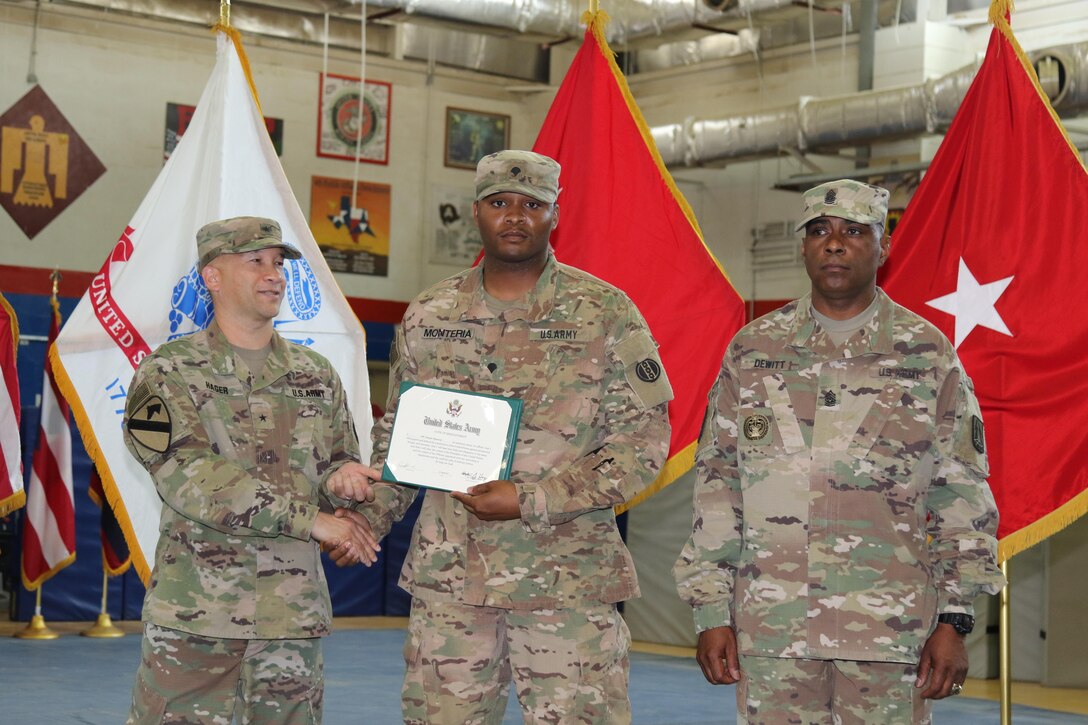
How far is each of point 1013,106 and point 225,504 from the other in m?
2.93

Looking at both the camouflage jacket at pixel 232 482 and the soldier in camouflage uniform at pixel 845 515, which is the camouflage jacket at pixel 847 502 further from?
the camouflage jacket at pixel 232 482

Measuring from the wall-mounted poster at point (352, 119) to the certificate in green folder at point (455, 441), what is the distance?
33.4ft

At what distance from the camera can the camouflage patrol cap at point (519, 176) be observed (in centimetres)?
291

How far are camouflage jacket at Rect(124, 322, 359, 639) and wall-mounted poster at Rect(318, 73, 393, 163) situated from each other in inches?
386

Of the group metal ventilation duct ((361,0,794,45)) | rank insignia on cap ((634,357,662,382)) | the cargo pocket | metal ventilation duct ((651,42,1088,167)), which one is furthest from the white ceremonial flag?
metal ventilation duct ((361,0,794,45))

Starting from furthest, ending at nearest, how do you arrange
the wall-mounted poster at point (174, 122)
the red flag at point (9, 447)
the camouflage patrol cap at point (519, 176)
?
the wall-mounted poster at point (174, 122) → the red flag at point (9, 447) → the camouflage patrol cap at point (519, 176)

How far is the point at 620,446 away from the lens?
291 centimetres

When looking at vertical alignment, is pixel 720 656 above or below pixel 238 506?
below

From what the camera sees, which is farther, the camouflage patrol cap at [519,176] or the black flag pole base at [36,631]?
the black flag pole base at [36,631]

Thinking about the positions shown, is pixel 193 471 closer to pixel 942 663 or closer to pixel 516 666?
pixel 516 666

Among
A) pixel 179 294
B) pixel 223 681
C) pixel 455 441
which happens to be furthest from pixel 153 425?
pixel 179 294

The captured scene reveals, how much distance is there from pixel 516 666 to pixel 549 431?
48 centimetres

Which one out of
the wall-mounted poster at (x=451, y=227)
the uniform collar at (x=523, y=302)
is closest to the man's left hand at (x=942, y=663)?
the uniform collar at (x=523, y=302)

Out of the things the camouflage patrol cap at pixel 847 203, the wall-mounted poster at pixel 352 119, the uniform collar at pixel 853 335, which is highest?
the wall-mounted poster at pixel 352 119
